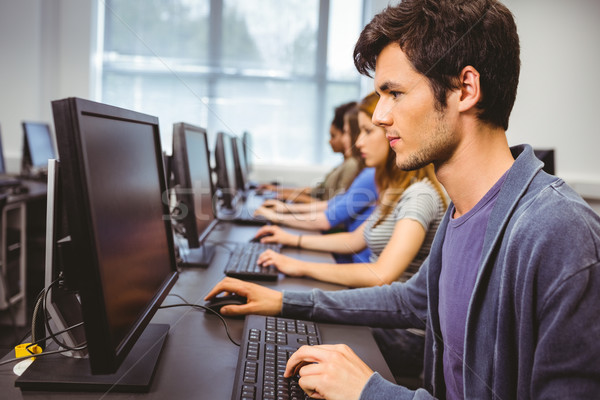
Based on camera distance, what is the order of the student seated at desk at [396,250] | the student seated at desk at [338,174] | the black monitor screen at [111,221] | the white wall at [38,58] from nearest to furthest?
the black monitor screen at [111,221] < the student seated at desk at [396,250] < the student seated at desk at [338,174] < the white wall at [38,58]

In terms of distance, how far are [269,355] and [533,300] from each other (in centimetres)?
42

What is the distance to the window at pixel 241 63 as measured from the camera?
15.1 ft

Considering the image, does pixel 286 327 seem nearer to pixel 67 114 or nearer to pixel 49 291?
pixel 49 291

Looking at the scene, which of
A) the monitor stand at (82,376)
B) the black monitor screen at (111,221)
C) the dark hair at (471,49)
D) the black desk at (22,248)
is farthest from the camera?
the black desk at (22,248)

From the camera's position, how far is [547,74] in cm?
369

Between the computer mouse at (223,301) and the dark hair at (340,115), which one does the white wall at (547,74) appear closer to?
the dark hair at (340,115)

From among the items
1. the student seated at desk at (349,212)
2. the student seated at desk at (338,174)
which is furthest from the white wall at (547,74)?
the student seated at desk at (349,212)

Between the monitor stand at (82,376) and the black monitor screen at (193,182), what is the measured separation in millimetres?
575

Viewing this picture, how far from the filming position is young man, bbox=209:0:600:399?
0.55 m

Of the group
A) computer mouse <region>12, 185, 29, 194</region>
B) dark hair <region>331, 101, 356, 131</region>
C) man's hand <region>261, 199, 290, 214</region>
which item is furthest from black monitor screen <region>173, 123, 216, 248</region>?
dark hair <region>331, 101, 356, 131</region>

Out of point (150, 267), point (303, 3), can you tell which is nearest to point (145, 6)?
point (303, 3)

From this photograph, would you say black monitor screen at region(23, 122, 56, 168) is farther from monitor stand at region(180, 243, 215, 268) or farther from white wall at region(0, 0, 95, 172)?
monitor stand at region(180, 243, 215, 268)

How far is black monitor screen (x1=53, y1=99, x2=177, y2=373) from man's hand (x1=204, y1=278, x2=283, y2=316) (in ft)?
0.51

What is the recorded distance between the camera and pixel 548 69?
3691 mm
